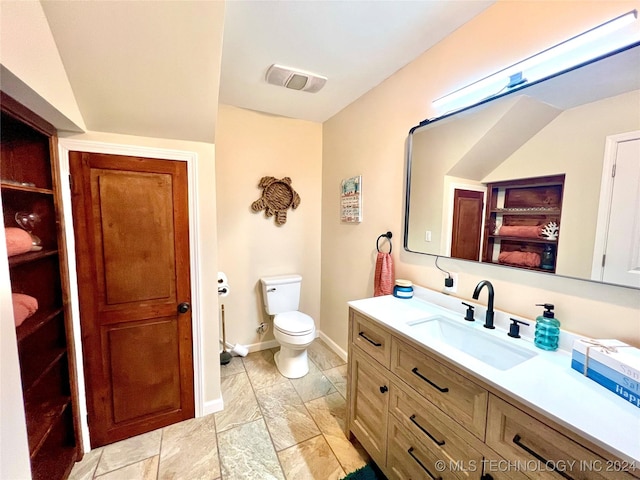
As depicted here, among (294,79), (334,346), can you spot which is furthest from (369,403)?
(294,79)

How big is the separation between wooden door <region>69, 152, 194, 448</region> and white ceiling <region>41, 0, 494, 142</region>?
0.30 m

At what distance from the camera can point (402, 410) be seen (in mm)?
1248

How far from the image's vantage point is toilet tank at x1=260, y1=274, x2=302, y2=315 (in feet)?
8.61

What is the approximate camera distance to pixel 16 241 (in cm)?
111

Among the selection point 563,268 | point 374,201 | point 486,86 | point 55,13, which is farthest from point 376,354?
point 55,13

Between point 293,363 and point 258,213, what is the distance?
1448mm

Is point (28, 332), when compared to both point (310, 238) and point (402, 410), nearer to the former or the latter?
point (402, 410)

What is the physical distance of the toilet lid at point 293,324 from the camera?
2.22 meters

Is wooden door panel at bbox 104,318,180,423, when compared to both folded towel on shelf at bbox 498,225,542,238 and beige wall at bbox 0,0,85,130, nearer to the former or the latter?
beige wall at bbox 0,0,85,130

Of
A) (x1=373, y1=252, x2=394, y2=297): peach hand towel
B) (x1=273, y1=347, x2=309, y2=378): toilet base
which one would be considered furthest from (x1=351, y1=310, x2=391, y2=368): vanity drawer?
(x1=273, y1=347, x2=309, y2=378): toilet base

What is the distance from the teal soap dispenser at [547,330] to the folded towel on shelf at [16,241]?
221 centimetres

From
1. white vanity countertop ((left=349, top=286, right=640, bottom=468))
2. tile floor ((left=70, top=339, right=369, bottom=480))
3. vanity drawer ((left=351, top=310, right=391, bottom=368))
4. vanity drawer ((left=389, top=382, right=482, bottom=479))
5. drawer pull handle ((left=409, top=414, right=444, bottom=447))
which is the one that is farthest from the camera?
tile floor ((left=70, top=339, right=369, bottom=480))

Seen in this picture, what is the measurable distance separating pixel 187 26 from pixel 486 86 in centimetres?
145

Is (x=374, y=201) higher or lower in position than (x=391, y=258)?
higher
